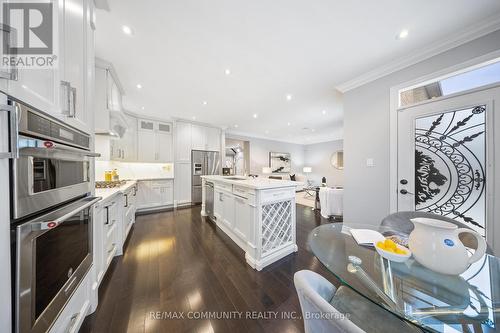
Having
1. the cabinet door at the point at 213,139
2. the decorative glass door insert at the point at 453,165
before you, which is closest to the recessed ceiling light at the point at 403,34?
the decorative glass door insert at the point at 453,165

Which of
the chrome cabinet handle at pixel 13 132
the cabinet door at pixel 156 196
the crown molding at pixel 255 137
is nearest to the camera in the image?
the chrome cabinet handle at pixel 13 132

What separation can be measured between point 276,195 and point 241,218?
0.62 metres

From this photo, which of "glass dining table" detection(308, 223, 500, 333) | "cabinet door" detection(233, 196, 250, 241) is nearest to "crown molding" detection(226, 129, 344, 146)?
"cabinet door" detection(233, 196, 250, 241)

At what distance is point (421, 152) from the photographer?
2.00 m

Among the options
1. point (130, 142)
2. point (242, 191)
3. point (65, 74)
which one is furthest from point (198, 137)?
point (65, 74)

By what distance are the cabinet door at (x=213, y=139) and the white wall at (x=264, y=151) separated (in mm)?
1109

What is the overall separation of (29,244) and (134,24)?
2.02m

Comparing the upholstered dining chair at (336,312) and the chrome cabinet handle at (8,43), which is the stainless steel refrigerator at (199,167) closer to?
the chrome cabinet handle at (8,43)

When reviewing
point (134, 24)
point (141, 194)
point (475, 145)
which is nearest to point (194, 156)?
point (141, 194)

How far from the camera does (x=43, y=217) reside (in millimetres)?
671

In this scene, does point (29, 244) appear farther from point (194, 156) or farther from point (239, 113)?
point (194, 156)

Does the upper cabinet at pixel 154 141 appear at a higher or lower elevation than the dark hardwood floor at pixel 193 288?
higher

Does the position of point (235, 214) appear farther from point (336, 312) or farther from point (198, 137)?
point (198, 137)

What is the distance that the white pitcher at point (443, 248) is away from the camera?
742mm
